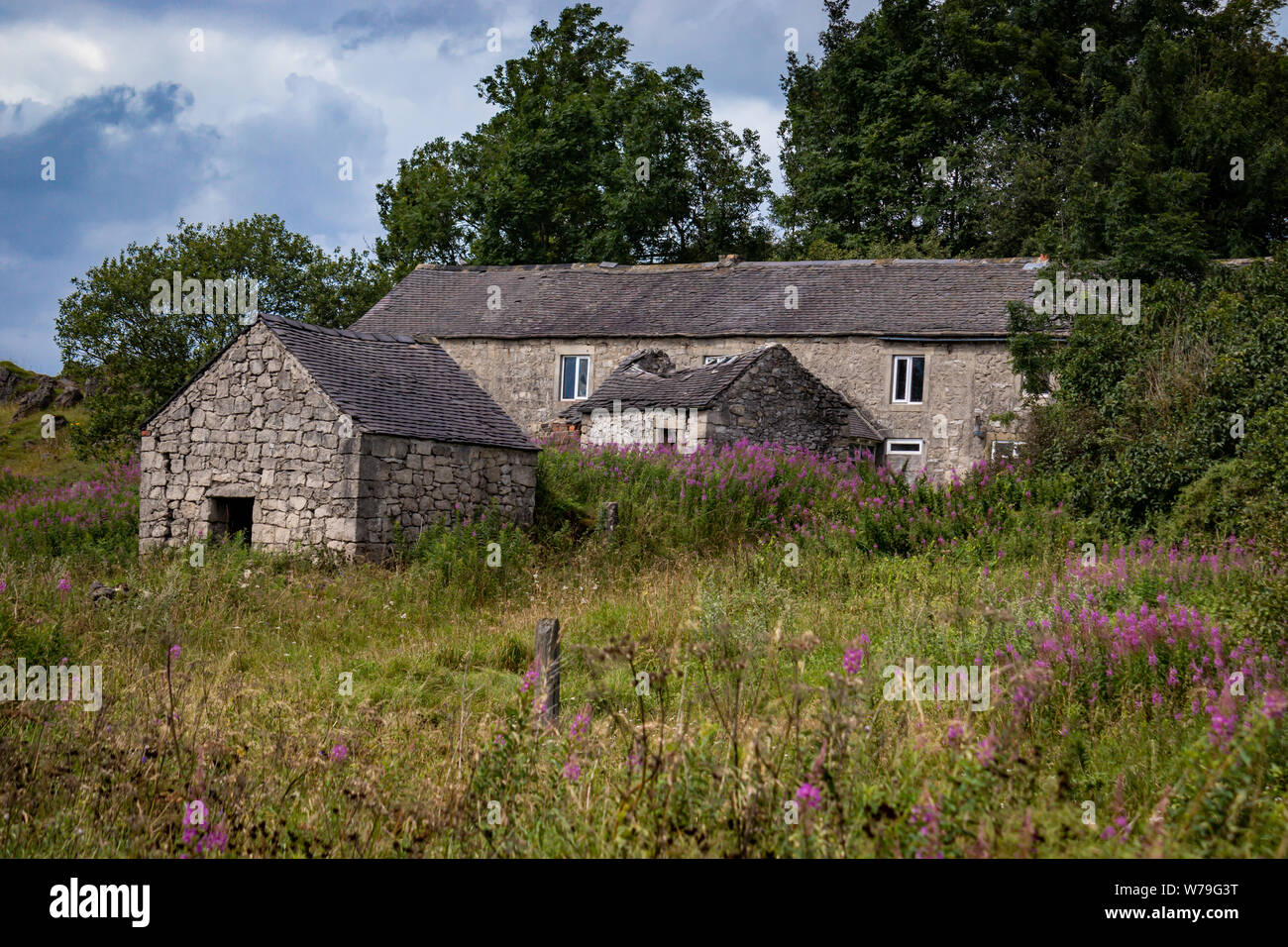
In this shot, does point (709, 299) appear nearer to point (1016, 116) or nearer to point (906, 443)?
point (906, 443)

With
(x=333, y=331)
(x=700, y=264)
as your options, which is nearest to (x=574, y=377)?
(x=700, y=264)

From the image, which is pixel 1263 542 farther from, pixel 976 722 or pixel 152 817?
pixel 152 817

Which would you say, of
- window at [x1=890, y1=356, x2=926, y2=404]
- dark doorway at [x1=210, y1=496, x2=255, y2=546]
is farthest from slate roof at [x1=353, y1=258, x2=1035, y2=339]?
dark doorway at [x1=210, y1=496, x2=255, y2=546]

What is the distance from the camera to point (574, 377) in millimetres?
27094

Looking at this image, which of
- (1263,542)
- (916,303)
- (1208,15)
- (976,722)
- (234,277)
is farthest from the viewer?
(1208,15)

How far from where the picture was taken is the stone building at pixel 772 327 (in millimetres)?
23719

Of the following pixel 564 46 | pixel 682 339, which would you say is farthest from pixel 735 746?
pixel 564 46

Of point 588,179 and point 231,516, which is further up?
point 588,179

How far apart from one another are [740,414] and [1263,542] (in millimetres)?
11518

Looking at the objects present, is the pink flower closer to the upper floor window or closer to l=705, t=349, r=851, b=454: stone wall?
l=705, t=349, r=851, b=454: stone wall

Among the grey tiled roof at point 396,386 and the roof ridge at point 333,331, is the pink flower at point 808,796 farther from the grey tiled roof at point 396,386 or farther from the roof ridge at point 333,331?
the roof ridge at point 333,331

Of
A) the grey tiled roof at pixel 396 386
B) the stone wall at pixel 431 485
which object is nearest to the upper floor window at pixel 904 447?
the grey tiled roof at pixel 396 386

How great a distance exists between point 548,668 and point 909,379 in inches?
780

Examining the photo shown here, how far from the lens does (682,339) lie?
26.0m
